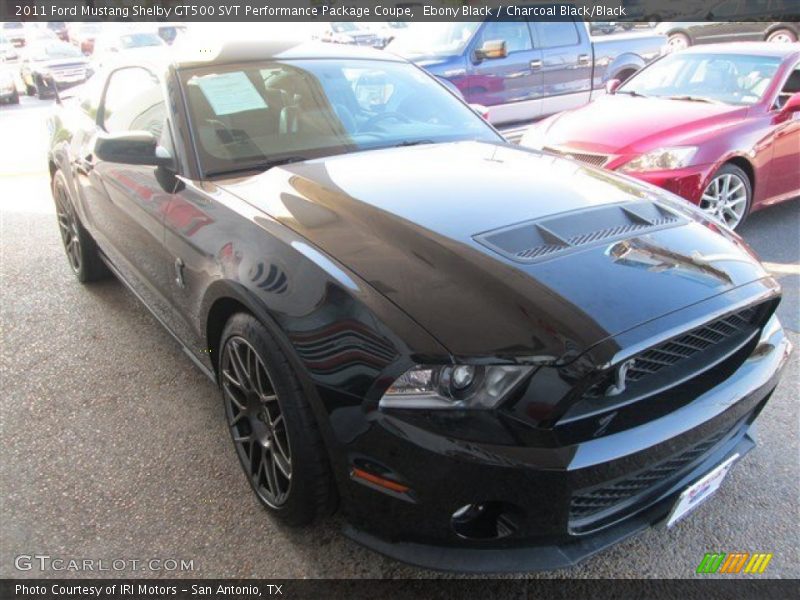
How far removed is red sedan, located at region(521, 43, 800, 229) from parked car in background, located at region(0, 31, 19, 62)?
21515 millimetres

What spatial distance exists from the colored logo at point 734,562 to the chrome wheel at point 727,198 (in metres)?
3.22

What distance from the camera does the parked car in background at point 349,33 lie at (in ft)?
65.6

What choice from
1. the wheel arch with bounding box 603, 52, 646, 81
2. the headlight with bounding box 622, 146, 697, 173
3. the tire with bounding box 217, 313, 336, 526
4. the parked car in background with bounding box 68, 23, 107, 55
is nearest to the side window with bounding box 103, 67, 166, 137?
the tire with bounding box 217, 313, 336, 526

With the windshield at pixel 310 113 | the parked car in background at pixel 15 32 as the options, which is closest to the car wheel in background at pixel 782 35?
the windshield at pixel 310 113

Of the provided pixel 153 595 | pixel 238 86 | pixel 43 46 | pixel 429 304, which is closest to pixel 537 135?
pixel 238 86

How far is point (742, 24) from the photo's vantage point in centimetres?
1565

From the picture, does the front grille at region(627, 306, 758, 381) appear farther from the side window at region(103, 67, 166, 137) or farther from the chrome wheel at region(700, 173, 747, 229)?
the chrome wheel at region(700, 173, 747, 229)

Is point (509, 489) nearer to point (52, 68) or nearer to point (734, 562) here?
point (734, 562)

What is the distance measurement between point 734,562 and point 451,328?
Answer: 1306 millimetres

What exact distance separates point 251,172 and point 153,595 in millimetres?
1587

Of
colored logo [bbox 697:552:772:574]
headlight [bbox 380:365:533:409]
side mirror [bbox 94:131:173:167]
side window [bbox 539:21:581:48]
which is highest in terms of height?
side window [bbox 539:21:581:48]

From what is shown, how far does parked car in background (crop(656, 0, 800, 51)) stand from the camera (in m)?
15.1

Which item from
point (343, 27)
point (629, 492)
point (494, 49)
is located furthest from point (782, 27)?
point (629, 492)

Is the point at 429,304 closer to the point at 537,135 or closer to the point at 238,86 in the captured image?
the point at 238,86
